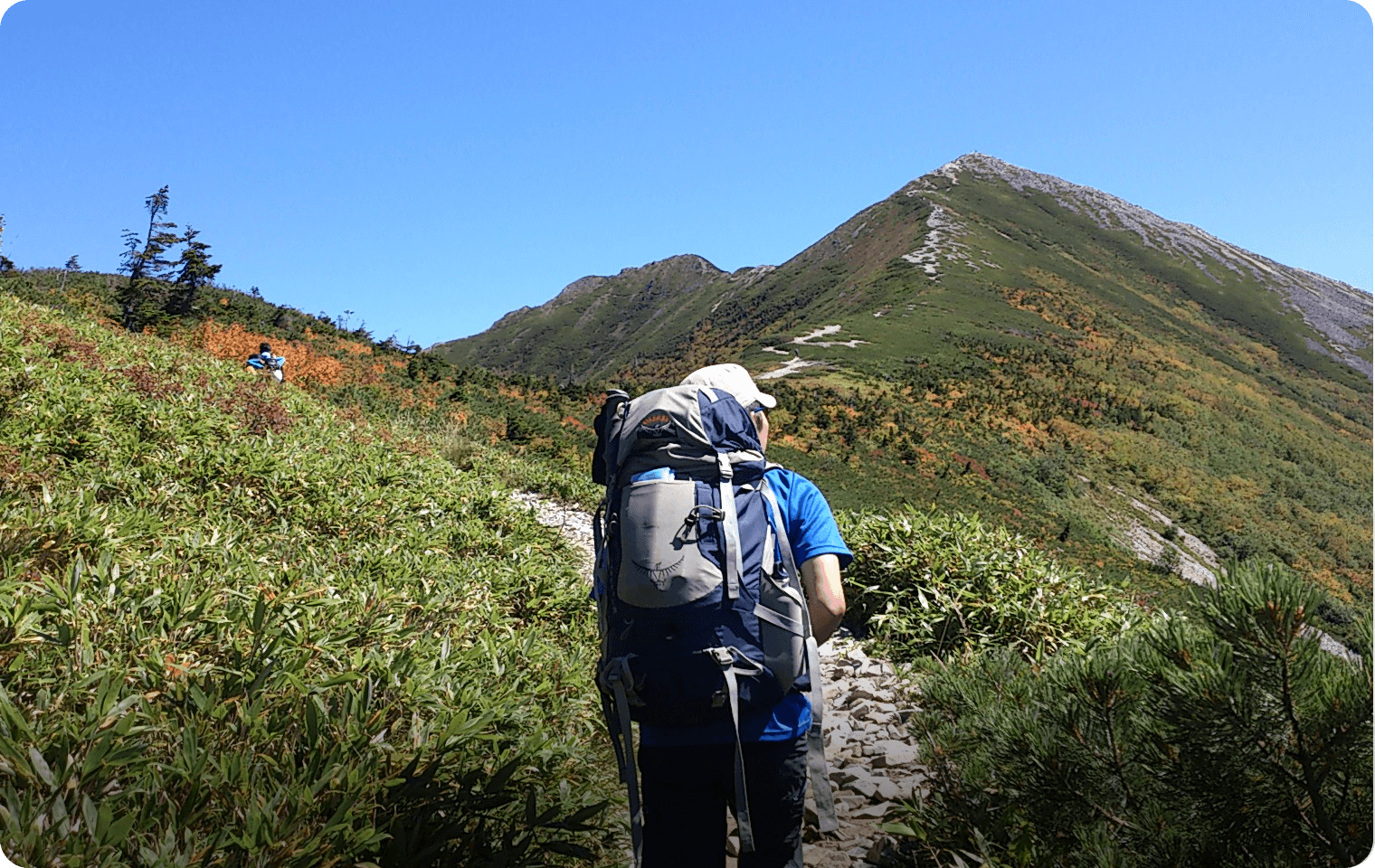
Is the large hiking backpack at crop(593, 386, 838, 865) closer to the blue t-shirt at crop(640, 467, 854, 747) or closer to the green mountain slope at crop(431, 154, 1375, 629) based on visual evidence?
the blue t-shirt at crop(640, 467, 854, 747)

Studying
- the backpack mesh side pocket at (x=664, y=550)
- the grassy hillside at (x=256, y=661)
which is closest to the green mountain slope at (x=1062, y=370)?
the backpack mesh side pocket at (x=664, y=550)

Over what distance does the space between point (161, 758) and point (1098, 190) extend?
122m

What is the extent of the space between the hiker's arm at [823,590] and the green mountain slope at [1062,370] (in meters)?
1.20

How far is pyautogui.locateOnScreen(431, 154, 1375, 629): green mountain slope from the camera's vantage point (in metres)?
20.4

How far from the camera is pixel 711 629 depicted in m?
1.82

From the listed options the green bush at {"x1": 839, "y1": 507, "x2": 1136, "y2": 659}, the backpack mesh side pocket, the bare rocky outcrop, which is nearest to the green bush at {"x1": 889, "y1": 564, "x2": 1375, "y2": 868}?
the backpack mesh side pocket

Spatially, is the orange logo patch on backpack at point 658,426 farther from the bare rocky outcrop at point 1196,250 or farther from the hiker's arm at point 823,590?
the bare rocky outcrop at point 1196,250

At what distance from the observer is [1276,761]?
4.59 feet

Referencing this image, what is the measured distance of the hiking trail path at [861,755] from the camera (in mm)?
3068

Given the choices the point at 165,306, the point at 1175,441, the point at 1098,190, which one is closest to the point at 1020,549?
the point at 165,306

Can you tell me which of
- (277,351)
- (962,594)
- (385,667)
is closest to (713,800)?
(385,667)

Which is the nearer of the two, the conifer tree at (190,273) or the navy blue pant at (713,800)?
the navy blue pant at (713,800)

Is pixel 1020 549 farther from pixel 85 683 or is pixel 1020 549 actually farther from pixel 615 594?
pixel 85 683

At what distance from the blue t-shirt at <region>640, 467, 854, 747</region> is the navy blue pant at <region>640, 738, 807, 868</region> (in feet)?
0.09
